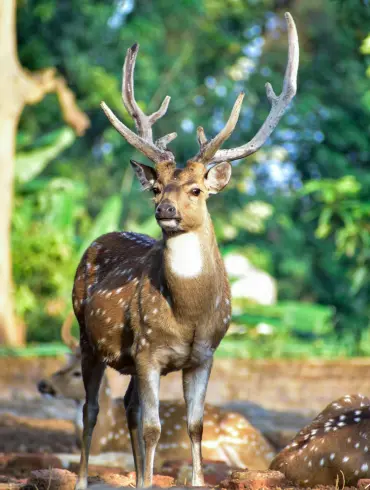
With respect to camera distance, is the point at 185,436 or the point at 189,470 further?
the point at 185,436

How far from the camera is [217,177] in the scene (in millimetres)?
6578

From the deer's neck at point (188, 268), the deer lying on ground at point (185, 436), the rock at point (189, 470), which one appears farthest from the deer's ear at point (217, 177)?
the deer lying on ground at point (185, 436)

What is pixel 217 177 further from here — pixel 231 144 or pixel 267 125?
pixel 231 144

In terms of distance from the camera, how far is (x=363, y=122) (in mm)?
18656

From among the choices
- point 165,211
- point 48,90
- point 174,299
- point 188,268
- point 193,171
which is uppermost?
point 193,171

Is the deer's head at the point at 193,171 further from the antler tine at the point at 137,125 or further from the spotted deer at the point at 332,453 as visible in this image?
the spotted deer at the point at 332,453

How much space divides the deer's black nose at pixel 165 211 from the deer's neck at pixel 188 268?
219 millimetres

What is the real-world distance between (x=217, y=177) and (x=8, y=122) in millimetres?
13641

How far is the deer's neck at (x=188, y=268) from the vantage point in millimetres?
6344

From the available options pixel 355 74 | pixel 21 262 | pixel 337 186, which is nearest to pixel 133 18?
pixel 355 74

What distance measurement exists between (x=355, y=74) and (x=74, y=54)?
6.92 metres

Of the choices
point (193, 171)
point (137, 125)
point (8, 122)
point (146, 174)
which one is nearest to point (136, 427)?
point (146, 174)

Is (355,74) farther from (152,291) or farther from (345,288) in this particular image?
(152,291)

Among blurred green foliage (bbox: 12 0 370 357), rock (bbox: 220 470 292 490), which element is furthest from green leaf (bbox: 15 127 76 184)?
rock (bbox: 220 470 292 490)
